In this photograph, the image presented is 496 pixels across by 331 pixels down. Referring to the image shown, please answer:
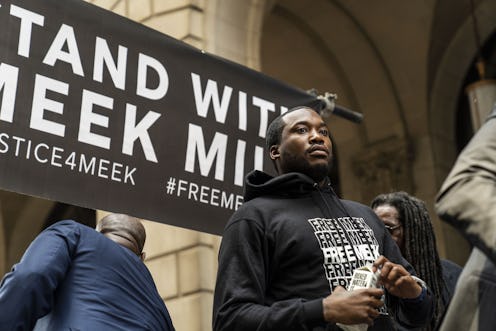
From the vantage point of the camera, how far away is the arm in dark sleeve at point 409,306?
3.15m

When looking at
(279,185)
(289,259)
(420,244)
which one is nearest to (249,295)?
(289,259)

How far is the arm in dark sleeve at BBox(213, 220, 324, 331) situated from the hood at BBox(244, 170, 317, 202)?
8.8 inches

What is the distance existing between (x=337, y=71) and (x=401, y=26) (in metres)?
1.10

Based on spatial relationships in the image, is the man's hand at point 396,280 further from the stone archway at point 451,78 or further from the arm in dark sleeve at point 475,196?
the stone archway at point 451,78

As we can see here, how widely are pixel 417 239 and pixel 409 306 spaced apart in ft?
4.23

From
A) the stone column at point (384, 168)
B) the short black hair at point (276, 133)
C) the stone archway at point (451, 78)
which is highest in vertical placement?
the stone archway at point (451, 78)

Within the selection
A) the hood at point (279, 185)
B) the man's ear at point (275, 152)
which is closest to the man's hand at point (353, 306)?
the hood at point (279, 185)

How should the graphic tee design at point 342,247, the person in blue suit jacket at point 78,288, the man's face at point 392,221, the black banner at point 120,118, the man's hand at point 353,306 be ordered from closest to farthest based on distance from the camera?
the man's hand at point 353,306 → the graphic tee design at point 342,247 → the person in blue suit jacket at point 78,288 → the black banner at point 120,118 → the man's face at point 392,221

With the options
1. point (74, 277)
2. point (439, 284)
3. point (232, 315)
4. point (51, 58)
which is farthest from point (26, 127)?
point (439, 284)

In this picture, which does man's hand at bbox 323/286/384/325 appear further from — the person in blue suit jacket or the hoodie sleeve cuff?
the person in blue suit jacket

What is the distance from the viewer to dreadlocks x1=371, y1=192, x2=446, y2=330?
4312mm

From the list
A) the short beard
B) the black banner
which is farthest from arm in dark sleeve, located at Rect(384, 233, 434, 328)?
the black banner

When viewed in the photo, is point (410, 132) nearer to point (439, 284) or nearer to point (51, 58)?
point (439, 284)

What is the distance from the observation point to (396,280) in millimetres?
2904
